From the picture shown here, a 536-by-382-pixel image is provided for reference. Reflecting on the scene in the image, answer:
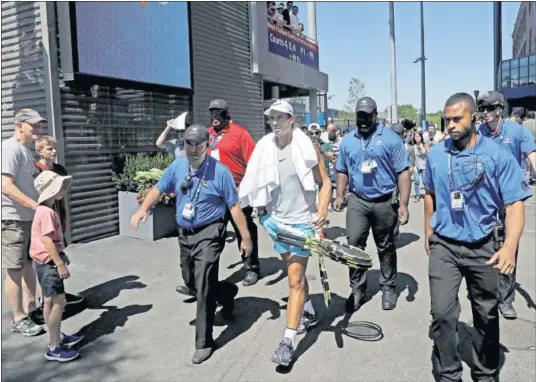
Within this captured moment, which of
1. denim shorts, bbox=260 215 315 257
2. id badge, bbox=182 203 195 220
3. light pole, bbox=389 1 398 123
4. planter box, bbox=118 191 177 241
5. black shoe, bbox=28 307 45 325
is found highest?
light pole, bbox=389 1 398 123

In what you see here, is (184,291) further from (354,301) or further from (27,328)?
(354,301)

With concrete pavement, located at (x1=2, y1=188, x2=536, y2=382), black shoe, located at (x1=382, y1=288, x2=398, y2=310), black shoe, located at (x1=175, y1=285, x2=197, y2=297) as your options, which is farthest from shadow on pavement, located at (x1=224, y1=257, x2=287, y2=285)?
black shoe, located at (x1=382, y1=288, x2=398, y2=310)

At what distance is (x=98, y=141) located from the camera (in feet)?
25.6

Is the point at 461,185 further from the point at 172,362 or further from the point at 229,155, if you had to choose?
the point at 229,155

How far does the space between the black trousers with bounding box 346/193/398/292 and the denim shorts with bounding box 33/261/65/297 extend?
9.06ft

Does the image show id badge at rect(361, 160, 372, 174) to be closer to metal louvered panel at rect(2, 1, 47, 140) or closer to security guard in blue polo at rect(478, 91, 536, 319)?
security guard in blue polo at rect(478, 91, 536, 319)

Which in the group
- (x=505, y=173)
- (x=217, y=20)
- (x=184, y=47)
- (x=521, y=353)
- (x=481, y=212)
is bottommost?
(x=521, y=353)

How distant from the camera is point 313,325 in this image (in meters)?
4.39

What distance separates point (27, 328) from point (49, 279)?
0.86 meters

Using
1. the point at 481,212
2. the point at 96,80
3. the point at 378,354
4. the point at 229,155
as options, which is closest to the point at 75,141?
the point at 96,80

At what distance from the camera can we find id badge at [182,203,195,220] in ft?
13.0

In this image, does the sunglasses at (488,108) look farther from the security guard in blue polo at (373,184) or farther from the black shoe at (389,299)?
the black shoe at (389,299)

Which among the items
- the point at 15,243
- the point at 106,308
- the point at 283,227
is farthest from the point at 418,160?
the point at 15,243

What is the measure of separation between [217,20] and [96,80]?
4.44m
